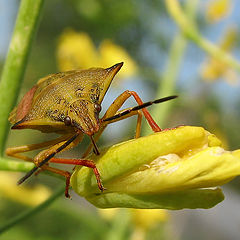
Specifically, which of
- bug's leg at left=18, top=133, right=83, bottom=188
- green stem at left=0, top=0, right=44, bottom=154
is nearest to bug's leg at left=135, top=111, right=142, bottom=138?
bug's leg at left=18, top=133, right=83, bottom=188

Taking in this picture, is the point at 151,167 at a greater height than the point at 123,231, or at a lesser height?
greater

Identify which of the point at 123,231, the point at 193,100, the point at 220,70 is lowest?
the point at 123,231

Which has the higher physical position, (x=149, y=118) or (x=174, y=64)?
(x=149, y=118)

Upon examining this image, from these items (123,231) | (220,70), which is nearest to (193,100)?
(220,70)

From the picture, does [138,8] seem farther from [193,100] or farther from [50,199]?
[50,199]

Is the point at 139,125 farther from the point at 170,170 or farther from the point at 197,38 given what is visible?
the point at 197,38

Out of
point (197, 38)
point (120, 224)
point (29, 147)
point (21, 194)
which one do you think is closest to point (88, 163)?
point (29, 147)

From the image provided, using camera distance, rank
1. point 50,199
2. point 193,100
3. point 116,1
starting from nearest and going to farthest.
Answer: point 50,199, point 193,100, point 116,1
